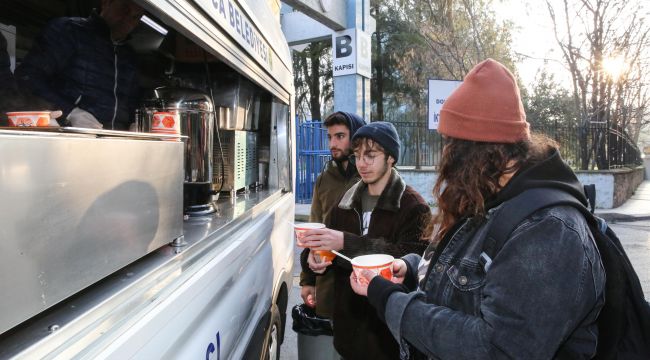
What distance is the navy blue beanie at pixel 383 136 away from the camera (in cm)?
242

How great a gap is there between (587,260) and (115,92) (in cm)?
236

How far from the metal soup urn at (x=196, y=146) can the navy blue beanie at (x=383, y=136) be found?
0.81 meters

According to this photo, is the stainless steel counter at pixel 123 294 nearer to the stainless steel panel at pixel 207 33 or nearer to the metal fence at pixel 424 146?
the stainless steel panel at pixel 207 33

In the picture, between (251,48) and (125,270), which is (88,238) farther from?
(251,48)

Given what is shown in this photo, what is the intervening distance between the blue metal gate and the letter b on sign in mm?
2467

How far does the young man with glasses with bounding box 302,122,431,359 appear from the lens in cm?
226

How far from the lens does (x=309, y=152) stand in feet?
38.2

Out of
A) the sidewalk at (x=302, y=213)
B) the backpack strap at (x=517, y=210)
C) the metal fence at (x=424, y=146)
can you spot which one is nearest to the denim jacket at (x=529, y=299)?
the backpack strap at (x=517, y=210)

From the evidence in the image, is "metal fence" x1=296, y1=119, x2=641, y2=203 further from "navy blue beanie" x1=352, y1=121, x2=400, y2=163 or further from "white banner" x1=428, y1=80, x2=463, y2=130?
"navy blue beanie" x1=352, y1=121, x2=400, y2=163

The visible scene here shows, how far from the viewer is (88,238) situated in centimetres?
100

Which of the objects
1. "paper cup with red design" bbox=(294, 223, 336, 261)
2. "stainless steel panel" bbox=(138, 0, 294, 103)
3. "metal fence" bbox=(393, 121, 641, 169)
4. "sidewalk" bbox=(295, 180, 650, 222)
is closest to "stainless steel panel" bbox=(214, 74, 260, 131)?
"stainless steel panel" bbox=(138, 0, 294, 103)

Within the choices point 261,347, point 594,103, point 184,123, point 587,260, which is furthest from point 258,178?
point 594,103

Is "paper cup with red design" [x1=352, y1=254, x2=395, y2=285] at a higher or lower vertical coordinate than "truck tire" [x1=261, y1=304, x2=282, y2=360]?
higher

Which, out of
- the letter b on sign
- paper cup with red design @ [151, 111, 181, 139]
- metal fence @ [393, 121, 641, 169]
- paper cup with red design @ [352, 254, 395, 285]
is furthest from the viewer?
metal fence @ [393, 121, 641, 169]
